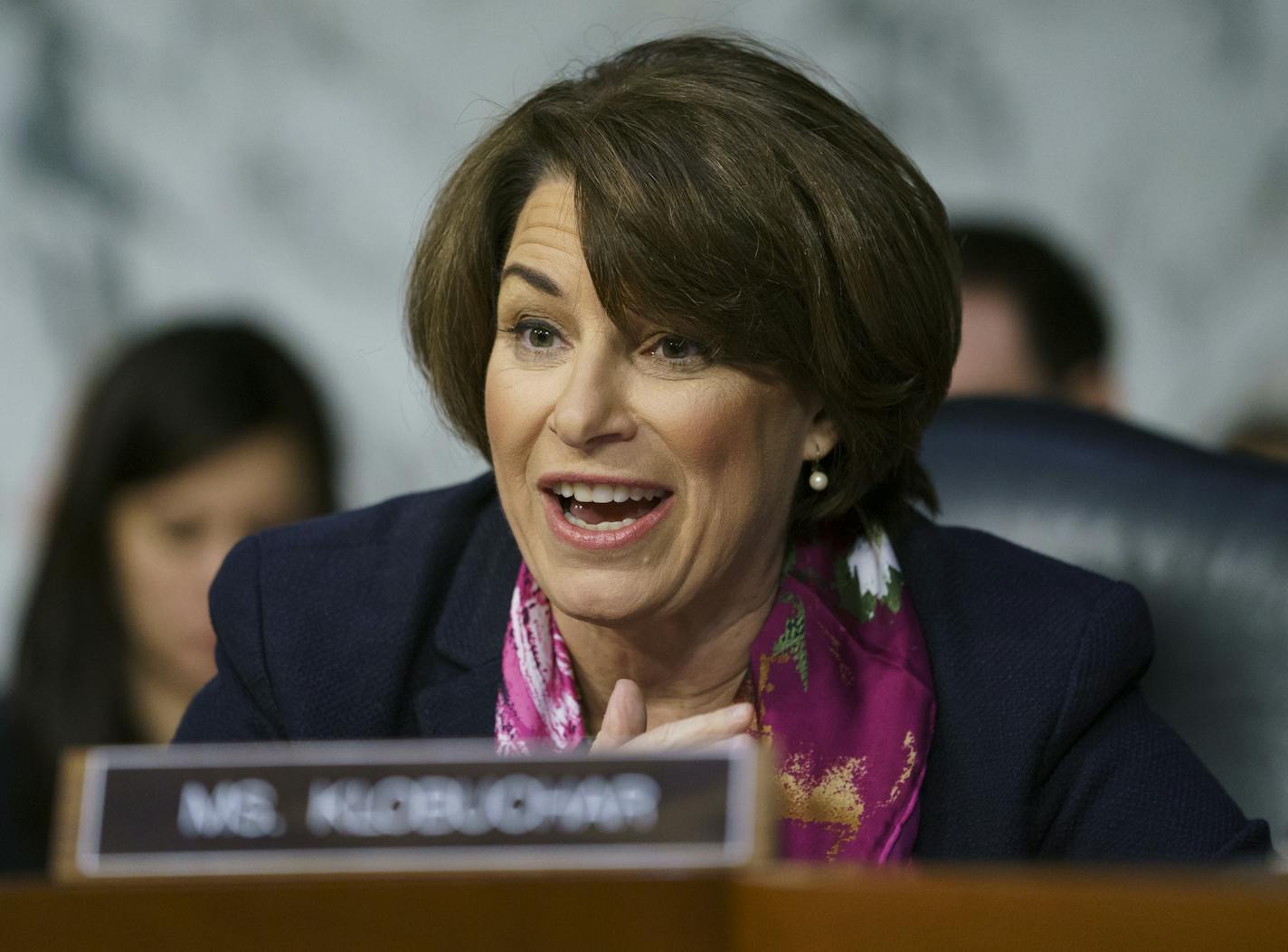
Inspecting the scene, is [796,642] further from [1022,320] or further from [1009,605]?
[1022,320]

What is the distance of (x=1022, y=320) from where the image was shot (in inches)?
109

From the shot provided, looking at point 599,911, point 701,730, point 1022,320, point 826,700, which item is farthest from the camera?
point 1022,320

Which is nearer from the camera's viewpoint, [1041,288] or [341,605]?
[341,605]

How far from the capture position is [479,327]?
149 centimetres

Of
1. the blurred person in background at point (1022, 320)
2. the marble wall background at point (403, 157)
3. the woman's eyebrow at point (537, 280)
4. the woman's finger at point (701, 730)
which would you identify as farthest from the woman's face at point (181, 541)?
A: the woman's finger at point (701, 730)

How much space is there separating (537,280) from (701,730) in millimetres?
439

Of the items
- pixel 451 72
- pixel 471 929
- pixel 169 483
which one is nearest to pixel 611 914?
pixel 471 929

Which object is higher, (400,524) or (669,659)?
(400,524)

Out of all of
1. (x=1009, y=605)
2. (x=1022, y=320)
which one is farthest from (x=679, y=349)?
(x=1022, y=320)

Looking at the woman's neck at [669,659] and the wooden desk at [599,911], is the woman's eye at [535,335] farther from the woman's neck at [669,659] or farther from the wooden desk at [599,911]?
the wooden desk at [599,911]

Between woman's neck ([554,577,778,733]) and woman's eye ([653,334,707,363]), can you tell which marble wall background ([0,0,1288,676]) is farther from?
woman's eye ([653,334,707,363])

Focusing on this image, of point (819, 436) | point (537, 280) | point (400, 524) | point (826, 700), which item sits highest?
point (537, 280)

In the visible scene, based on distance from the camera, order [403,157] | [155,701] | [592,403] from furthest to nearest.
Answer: [403,157]
[155,701]
[592,403]

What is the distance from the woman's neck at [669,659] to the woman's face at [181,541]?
0.89 metres
